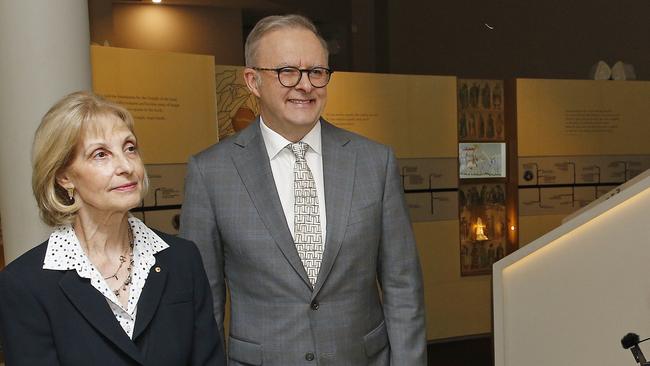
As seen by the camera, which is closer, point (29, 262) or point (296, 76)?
point (29, 262)

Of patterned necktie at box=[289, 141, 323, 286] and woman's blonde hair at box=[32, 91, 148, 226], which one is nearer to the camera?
woman's blonde hair at box=[32, 91, 148, 226]

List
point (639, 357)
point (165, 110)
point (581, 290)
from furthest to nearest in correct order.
Answer: point (165, 110), point (581, 290), point (639, 357)

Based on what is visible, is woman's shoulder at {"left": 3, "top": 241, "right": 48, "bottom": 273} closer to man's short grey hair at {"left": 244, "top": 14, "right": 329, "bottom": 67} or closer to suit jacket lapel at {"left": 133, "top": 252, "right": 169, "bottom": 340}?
suit jacket lapel at {"left": 133, "top": 252, "right": 169, "bottom": 340}

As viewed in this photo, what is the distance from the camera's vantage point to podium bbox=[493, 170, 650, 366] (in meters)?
3.70

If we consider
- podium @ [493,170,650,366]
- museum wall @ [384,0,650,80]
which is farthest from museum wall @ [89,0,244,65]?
podium @ [493,170,650,366]

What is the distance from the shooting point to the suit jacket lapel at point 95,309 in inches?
61.4

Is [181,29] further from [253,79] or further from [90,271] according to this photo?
[90,271]

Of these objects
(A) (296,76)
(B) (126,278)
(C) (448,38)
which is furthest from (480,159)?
(B) (126,278)

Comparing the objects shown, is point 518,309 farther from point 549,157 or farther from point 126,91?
point 549,157

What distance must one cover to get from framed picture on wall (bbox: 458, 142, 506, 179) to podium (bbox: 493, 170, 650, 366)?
2.90 m

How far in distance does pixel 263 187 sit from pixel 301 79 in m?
0.32

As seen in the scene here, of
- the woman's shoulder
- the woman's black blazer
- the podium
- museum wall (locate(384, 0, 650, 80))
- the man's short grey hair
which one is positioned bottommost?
the podium

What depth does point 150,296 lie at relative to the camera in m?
1.64

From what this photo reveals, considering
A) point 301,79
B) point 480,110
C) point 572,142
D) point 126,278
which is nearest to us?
point 126,278
